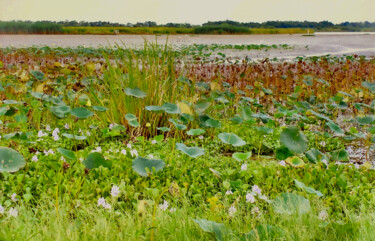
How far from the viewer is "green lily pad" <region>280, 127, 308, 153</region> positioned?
290 cm

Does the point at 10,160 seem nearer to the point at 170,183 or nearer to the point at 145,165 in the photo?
the point at 145,165

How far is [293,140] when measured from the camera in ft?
9.66

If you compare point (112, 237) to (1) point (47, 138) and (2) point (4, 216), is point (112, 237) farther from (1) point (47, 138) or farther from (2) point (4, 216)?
(1) point (47, 138)

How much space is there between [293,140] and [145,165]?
3.54 ft

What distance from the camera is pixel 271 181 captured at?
285cm

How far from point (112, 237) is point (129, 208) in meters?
0.59

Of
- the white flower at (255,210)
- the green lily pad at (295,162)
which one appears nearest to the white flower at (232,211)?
the white flower at (255,210)

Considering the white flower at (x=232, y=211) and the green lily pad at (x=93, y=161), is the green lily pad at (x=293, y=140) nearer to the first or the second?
the white flower at (x=232, y=211)

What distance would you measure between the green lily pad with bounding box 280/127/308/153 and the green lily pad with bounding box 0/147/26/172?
1725 mm

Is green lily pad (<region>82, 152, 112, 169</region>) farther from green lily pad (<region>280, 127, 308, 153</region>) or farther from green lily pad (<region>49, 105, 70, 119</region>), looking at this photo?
green lily pad (<region>280, 127, 308, 153</region>)

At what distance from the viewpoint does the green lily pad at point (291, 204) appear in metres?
2.15

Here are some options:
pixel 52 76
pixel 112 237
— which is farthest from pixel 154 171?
pixel 52 76

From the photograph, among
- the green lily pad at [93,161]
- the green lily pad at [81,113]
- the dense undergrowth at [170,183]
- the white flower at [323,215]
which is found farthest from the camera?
the green lily pad at [81,113]

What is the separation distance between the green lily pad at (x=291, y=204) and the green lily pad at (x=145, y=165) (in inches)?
30.5
